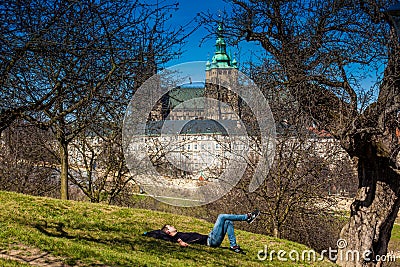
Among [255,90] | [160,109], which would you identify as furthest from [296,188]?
[160,109]

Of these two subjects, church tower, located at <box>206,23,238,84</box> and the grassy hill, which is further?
church tower, located at <box>206,23,238,84</box>

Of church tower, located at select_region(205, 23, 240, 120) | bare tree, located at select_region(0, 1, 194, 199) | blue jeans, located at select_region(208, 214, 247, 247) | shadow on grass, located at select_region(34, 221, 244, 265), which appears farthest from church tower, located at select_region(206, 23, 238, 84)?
shadow on grass, located at select_region(34, 221, 244, 265)

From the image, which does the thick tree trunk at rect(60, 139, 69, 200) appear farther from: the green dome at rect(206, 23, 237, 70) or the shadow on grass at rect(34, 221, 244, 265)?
the green dome at rect(206, 23, 237, 70)

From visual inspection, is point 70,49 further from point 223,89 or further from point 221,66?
point 223,89

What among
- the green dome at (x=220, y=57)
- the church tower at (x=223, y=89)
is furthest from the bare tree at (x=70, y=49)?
the church tower at (x=223, y=89)

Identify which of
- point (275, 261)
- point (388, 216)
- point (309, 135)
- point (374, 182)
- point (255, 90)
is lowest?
point (275, 261)

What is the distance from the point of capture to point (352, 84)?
23.0ft

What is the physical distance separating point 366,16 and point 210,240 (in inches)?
178

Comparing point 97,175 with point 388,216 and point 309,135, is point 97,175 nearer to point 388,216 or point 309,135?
point 309,135

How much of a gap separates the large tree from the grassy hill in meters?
1.31

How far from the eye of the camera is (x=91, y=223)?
25.9ft

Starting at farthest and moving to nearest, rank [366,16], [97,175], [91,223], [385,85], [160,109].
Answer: [97,175] < [160,109] < [91,223] < [366,16] < [385,85]

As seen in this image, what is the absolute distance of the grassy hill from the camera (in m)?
5.34

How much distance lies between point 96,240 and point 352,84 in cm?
Answer: 464
